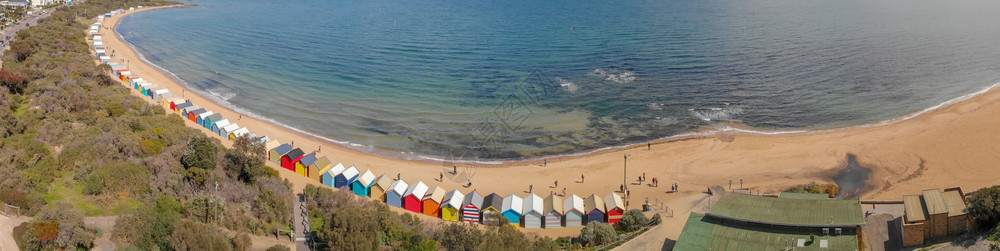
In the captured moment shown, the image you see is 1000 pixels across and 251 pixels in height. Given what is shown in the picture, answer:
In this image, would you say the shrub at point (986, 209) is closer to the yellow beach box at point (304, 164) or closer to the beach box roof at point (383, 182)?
the beach box roof at point (383, 182)

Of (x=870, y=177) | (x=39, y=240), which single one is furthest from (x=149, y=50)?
(x=870, y=177)

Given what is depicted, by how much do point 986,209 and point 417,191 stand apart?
27.9 metres

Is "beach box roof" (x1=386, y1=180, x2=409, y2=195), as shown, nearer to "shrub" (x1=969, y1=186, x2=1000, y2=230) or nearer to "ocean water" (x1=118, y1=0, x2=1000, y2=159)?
"ocean water" (x1=118, y1=0, x2=1000, y2=159)

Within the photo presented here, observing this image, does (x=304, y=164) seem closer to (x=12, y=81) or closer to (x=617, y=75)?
(x=12, y=81)

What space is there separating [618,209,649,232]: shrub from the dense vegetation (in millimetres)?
17407

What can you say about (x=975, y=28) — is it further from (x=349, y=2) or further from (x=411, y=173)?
(x=349, y=2)

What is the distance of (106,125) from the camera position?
1539 inches

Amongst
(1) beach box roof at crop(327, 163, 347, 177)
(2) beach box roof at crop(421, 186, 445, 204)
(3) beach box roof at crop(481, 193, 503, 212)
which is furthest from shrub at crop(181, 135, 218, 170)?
(3) beach box roof at crop(481, 193, 503, 212)

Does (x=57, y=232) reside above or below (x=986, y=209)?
below

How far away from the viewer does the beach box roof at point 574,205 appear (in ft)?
107

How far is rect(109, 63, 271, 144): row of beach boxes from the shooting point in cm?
4581

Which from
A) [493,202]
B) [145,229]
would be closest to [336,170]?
[493,202]

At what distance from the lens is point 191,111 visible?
4978 centimetres

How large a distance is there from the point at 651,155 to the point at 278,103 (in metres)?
36.8
